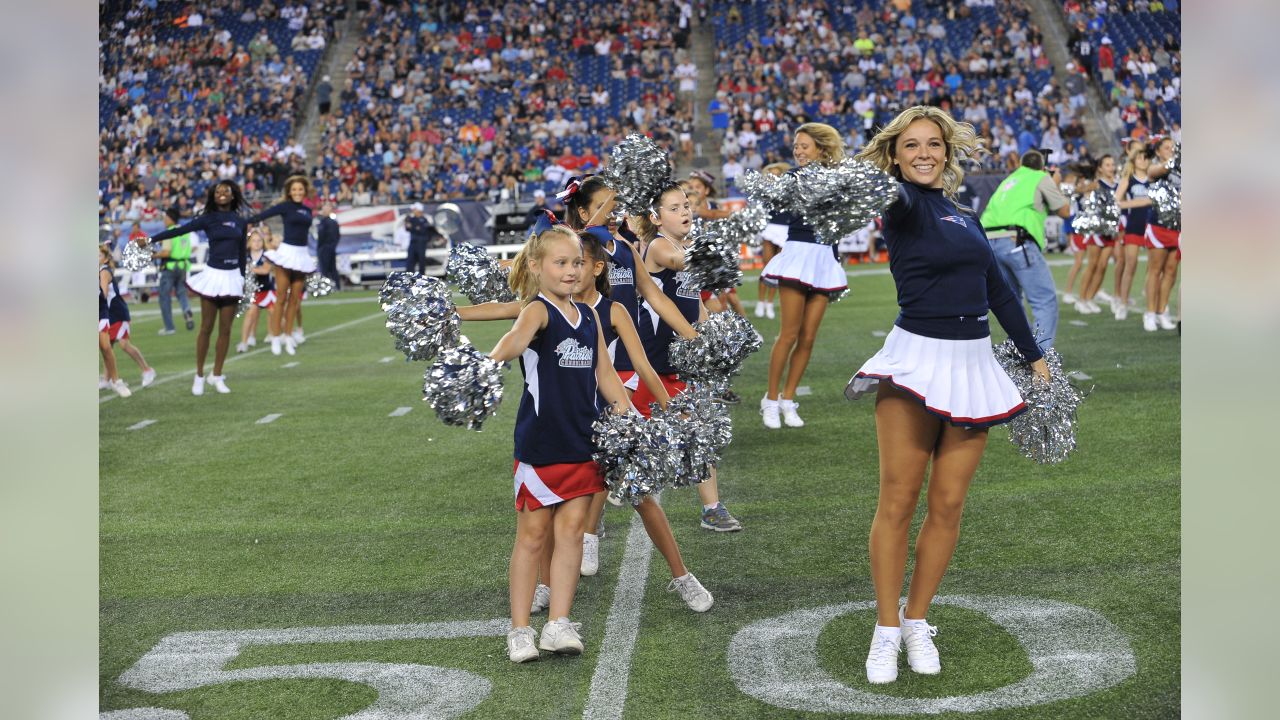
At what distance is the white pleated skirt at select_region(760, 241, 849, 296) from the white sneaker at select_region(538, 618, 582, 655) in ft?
12.6

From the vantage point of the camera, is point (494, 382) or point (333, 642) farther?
point (333, 642)

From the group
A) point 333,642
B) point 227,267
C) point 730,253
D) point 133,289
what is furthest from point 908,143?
point 133,289

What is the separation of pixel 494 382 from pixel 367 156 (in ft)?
87.4

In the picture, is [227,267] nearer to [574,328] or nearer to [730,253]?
[730,253]

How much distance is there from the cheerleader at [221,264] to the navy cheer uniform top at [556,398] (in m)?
6.92

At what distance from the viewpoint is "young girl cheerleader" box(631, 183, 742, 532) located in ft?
17.2

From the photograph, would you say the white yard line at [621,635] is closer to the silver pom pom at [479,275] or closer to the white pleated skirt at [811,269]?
the silver pom pom at [479,275]

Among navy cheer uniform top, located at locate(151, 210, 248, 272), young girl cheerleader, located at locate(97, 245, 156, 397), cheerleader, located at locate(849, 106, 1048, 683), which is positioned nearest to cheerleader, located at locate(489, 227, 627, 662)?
cheerleader, located at locate(849, 106, 1048, 683)

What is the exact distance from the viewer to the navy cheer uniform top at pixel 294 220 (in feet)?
39.4

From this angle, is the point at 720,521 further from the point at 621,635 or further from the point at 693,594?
the point at 621,635

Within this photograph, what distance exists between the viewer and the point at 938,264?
3.57 metres

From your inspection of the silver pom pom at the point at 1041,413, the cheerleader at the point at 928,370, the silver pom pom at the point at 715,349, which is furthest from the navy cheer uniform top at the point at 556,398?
the silver pom pom at the point at 1041,413

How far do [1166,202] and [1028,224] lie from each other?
2.77 metres
